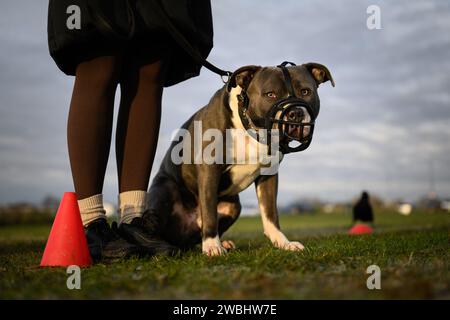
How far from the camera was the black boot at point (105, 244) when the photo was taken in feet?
9.79

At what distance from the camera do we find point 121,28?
10.4ft

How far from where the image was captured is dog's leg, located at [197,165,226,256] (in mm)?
Result: 3482

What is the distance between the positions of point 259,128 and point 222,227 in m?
1.27

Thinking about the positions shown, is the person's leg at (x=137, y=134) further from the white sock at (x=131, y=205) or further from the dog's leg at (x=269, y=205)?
the dog's leg at (x=269, y=205)

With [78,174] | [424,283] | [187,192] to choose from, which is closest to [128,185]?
[78,174]

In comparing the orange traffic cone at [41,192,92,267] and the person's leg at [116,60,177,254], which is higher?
the person's leg at [116,60,177,254]

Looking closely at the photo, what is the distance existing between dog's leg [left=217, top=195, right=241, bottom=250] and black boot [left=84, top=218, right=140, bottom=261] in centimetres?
124

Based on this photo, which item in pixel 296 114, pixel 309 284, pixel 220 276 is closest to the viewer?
pixel 309 284

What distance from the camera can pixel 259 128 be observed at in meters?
3.43

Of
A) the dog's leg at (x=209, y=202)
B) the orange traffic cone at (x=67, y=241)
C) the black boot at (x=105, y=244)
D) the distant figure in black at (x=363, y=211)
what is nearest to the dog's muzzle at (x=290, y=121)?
the dog's leg at (x=209, y=202)

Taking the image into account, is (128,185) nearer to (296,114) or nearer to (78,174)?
(78,174)

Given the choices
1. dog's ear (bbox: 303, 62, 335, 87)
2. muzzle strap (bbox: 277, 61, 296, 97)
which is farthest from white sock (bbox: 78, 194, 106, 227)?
dog's ear (bbox: 303, 62, 335, 87)

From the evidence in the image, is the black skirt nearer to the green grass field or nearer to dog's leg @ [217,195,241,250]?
dog's leg @ [217,195,241,250]
